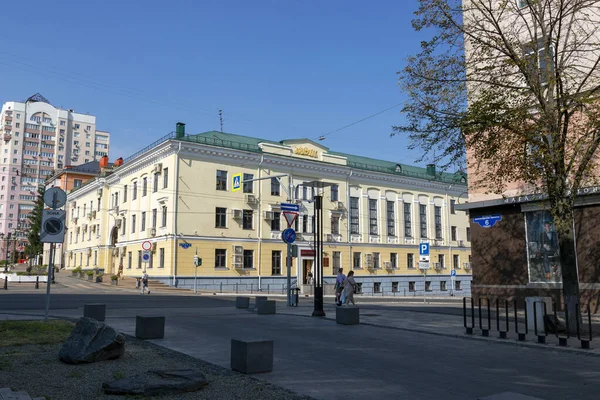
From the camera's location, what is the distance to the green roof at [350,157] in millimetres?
42312

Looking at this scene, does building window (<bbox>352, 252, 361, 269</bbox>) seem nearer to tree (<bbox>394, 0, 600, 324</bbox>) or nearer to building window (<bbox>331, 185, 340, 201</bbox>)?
building window (<bbox>331, 185, 340, 201</bbox>)

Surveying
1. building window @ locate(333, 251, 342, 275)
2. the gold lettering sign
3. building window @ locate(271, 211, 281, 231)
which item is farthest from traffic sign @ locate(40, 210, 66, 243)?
building window @ locate(333, 251, 342, 275)

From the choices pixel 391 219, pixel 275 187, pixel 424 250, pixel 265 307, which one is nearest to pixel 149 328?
pixel 265 307

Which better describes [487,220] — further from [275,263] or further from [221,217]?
[275,263]

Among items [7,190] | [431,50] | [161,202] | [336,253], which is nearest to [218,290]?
[161,202]

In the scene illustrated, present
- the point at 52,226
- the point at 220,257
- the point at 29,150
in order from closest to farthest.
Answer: the point at 52,226 → the point at 220,257 → the point at 29,150

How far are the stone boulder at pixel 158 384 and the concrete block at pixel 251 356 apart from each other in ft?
3.20

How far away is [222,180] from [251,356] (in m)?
35.3

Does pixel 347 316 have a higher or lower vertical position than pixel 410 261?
lower

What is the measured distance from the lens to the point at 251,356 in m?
7.33

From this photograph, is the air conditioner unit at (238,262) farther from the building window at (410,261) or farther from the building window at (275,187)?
the building window at (410,261)

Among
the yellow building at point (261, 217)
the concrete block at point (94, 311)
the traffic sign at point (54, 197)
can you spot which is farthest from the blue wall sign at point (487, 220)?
the traffic sign at point (54, 197)

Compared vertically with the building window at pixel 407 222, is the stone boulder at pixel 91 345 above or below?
below

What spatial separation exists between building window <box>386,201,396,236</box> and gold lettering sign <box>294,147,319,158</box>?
9.94 metres
